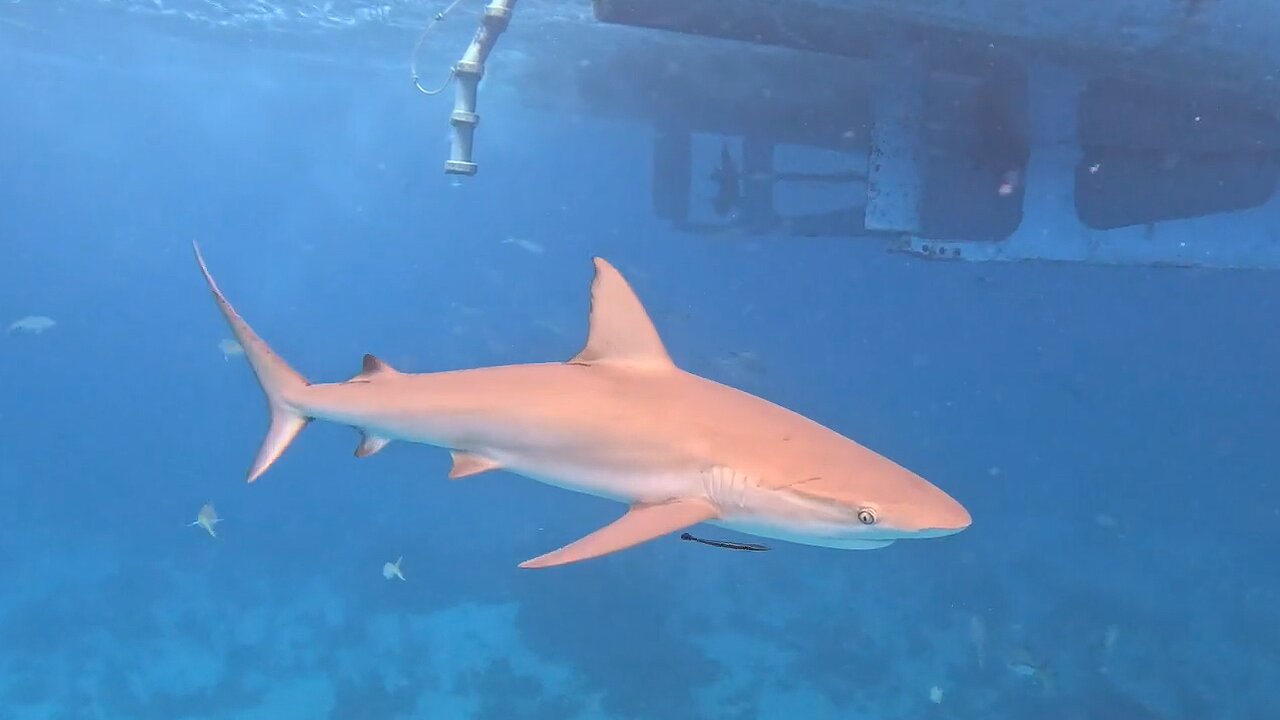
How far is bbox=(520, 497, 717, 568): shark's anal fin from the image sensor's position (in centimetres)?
257

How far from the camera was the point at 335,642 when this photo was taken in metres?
16.6

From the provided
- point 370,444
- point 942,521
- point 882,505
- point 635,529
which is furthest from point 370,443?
point 942,521

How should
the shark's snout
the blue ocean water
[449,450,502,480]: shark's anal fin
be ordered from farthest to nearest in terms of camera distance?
the blue ocean water → [449,450,502,480]: shark's anal fin → the shark's snout

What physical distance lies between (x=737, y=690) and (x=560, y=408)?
1221cm

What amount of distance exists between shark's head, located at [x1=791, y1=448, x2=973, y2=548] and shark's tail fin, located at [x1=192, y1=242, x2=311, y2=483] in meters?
2.45

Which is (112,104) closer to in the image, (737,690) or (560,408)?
(737,690)

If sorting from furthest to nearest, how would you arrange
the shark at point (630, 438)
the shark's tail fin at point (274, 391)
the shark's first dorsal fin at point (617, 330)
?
the shark's tail fin at point (274, 391) → the shark's first dorsal fin at point (617, 330) → the shark at point (630, 438)

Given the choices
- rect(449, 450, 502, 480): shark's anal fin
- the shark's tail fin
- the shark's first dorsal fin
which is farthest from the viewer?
the shark's tail fin

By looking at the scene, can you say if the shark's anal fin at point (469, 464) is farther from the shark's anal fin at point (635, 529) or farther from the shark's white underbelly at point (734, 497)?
the shark's anal fin at point (635, 529)

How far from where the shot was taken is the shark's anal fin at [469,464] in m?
3.43

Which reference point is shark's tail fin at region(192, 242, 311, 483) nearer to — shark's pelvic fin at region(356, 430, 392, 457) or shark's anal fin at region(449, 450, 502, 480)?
shark's pelvic fin at region(356, 430, 392, 457)

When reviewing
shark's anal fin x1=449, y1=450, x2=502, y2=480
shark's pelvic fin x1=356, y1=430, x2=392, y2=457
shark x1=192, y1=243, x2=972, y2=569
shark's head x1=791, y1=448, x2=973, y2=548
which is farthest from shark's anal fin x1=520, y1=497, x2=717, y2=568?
shark's pelvic fin x1=356, y1=430, x2=392, y2=457

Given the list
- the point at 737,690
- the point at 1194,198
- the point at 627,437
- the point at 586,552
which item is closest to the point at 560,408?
the point at 627,437

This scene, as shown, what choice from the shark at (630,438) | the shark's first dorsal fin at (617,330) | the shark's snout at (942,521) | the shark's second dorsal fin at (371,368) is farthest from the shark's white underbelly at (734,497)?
the shark's second dorsal fin at (371,368)
